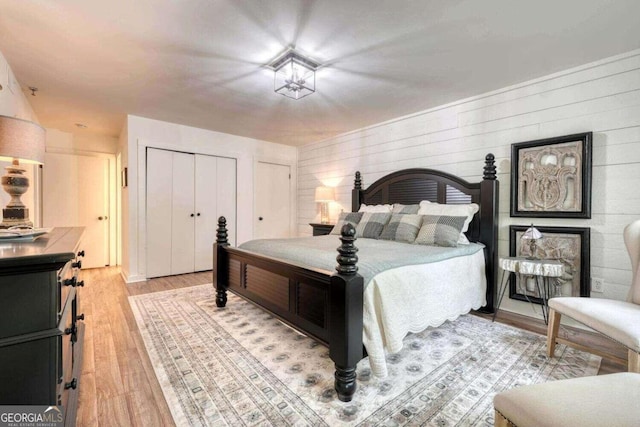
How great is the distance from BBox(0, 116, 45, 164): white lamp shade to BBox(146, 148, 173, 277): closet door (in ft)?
9.44

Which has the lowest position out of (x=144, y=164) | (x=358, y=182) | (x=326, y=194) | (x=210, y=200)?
(x=210, y=200)

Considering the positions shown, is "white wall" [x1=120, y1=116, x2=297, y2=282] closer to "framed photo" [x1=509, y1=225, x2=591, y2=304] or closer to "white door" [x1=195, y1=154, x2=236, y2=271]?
"white door" [x1=195, y1=154, x2=236, y2=271]

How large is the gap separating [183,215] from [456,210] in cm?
387

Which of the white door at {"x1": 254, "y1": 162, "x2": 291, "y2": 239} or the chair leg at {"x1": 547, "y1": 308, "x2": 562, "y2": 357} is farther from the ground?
the white door at {"x1": 254, "y1": 162, "x2": 291, "y2": 239}

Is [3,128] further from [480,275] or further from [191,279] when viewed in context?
[480,275]

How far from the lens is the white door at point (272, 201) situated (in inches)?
211

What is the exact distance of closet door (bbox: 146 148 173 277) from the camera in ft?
13.6

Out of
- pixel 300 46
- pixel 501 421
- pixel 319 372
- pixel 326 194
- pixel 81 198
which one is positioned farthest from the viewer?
pixel 81 198

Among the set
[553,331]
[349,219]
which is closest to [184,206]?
[349,219]

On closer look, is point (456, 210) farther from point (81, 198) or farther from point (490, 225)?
point (81, 198)

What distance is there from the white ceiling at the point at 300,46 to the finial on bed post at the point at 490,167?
0.74 meters

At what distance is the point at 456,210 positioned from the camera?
3.00 m

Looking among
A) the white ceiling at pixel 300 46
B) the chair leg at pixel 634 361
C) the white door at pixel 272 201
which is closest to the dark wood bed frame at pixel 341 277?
the white ceiling at pixel 300 46

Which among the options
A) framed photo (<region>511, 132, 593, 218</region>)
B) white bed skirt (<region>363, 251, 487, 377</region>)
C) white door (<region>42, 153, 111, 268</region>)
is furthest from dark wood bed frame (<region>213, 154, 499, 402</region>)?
white door (<region>42, 153, 111, 268</region>)
